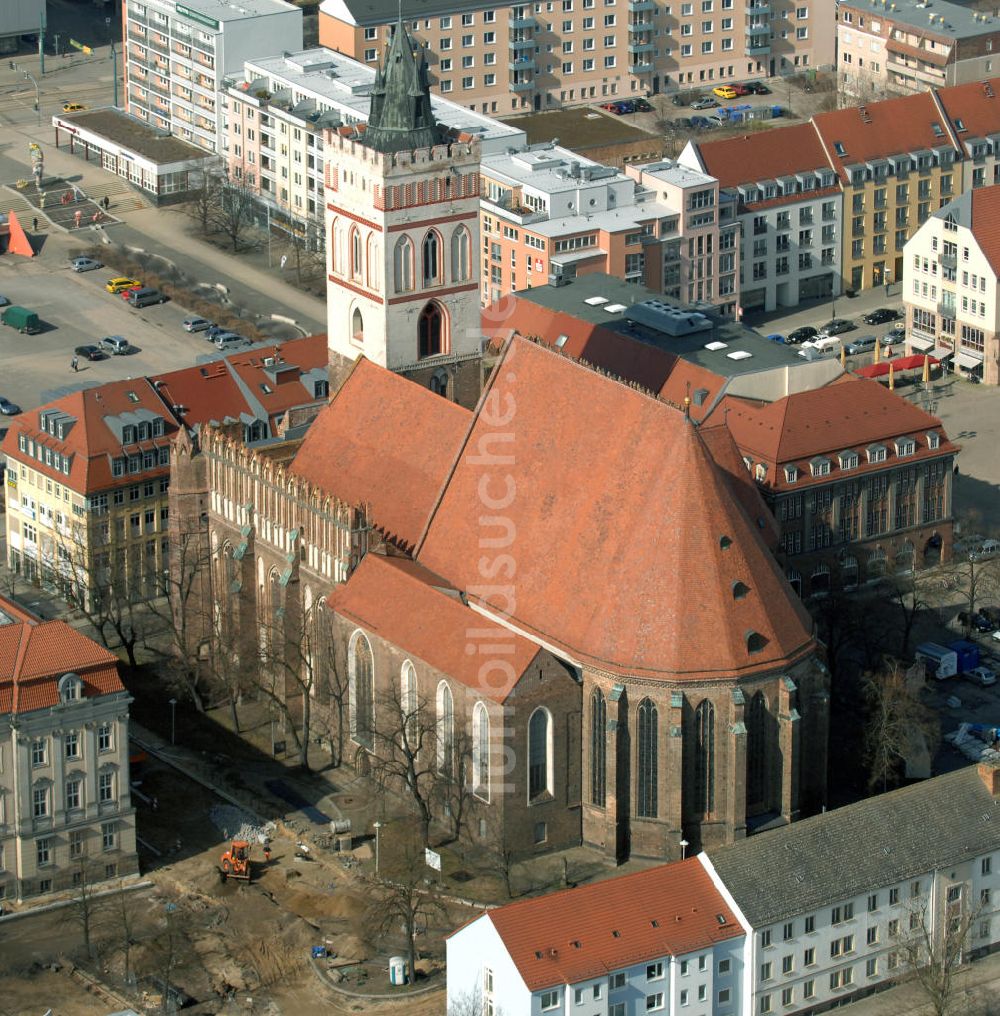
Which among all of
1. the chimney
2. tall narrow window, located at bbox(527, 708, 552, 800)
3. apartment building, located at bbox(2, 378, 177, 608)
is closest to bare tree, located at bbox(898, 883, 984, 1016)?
the chimney

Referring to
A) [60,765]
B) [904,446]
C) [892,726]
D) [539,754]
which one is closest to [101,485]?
[60,765]

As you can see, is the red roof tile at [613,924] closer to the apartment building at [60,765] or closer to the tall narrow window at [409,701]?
the tall narrow window at [409,701]

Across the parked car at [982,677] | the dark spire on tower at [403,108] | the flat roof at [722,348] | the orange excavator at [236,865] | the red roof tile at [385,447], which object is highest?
the dark spire on tower at [403,108]

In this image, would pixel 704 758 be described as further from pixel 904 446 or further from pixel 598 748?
pixel 904 446

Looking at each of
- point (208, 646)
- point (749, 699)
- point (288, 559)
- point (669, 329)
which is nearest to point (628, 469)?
point (749, 699)

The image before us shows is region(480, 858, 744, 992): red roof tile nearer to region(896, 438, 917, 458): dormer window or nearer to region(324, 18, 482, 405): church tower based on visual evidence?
region(324, 18, 482, 405): church tower

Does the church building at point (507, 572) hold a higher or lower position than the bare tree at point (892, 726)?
higher

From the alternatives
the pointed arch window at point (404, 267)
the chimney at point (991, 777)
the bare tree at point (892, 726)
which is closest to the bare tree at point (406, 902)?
the bare tree at point (892, 726)

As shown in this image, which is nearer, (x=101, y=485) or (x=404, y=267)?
(x=404, y=267)
